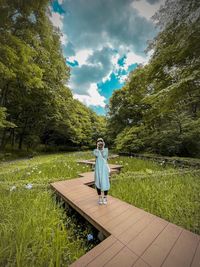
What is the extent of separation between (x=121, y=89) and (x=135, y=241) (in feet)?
40.4

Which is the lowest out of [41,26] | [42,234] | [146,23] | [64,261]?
[64,261]

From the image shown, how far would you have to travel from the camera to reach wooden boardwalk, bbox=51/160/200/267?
1495 mm

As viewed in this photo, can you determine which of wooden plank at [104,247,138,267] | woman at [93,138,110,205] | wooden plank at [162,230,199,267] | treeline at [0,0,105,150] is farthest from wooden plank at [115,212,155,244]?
treeline at [0,0,105,150]

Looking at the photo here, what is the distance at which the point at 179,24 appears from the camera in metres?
3.46

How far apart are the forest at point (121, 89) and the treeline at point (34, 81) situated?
1.0 inches

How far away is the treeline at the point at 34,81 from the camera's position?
4.70 meters

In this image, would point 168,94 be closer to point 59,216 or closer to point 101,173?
point 101,173

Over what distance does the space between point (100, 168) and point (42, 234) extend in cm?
137

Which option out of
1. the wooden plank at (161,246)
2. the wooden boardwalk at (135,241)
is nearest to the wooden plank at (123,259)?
the wooden boardwalk at (135,241)

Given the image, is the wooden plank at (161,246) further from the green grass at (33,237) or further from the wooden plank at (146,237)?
the green grass at (33,237)

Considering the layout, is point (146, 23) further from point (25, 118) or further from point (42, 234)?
point (25, 118)

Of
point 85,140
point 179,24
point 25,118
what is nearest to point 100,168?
point 179,24

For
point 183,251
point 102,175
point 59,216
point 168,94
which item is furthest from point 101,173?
point 168,94

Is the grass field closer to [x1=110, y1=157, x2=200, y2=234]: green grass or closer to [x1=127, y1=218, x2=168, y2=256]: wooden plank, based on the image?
[x1=110, y1=157, x2=200, y2=234]: green grass
